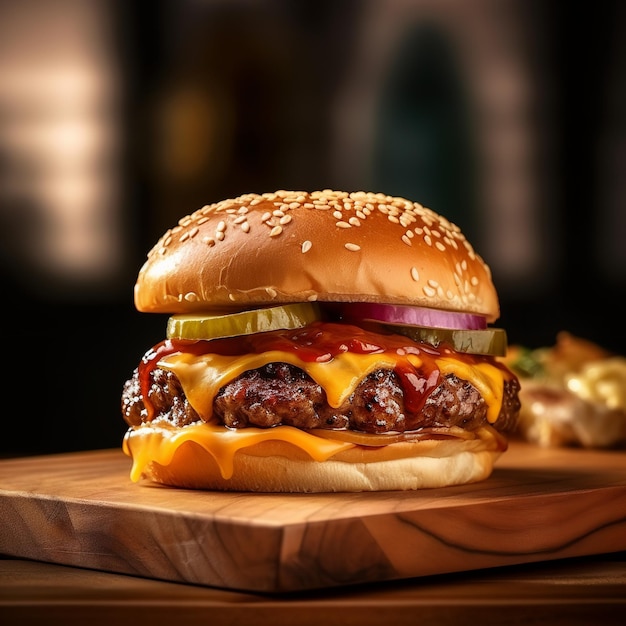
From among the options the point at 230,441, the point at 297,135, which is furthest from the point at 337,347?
the point at 297,135

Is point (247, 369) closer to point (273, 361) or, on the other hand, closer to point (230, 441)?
point (273, 361)

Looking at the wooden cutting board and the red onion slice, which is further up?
the red onion slice

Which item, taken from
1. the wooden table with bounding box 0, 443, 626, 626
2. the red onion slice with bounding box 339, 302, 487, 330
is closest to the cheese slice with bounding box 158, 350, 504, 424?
the red onion slice with bounding box 339, 302, 487, 330

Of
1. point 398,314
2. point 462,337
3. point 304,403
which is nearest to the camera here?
point 304,403

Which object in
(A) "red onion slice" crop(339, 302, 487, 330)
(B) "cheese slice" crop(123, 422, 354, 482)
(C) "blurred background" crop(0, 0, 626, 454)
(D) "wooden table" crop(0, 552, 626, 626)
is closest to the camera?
(D) "wooden table" crop(0, 552, 626, 626)

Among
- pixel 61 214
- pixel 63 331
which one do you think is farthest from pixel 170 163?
pixel 63 331

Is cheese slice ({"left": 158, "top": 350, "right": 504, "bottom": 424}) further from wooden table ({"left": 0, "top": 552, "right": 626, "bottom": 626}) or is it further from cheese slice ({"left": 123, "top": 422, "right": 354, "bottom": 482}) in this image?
wooden table ({"left": 0, "top": 552, "right": 626, "bottom": 626})
